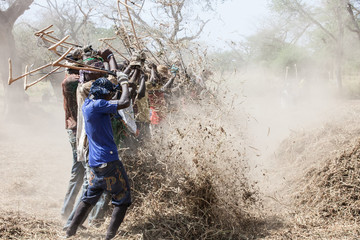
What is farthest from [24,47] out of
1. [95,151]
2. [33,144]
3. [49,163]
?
[95,151]

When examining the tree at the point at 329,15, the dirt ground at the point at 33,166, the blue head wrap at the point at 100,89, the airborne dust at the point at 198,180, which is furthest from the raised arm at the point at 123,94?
the tree at the point at 329,15

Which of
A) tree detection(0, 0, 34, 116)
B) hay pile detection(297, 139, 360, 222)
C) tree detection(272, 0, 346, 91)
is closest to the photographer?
hay pile detection(297, 139, 360, 222)

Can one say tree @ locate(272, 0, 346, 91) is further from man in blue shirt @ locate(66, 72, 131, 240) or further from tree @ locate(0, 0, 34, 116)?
man in blue shirt @ locate(66, 72, 131, 240)

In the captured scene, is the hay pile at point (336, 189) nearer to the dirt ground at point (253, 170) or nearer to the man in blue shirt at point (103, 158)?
the dirt ground at point (253, 170)

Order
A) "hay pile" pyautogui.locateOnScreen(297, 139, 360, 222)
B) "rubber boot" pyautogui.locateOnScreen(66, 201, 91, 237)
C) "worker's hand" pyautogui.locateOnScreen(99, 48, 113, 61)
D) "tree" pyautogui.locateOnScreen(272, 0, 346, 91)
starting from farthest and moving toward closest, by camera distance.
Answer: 1. "tree" pyautogui.locateOnScreen(272, 0, 346, 91)
2. "worker's hand" pyautogui.locateOnScreen(99, 48, 113, 61)
3. "hay pile" pyautogui.locateOnScreen(297, 139, 360, 222)
4. "rubber boot" pyautogui.locateOnScreen(66, 201, 91, 237)

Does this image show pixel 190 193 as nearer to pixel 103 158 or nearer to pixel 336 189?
pixel 103 158

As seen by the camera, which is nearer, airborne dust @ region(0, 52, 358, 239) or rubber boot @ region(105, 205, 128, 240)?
rubber boot @ region(105, 205, 128, 240)

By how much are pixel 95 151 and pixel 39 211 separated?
2.02m

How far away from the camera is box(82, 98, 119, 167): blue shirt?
131 inches

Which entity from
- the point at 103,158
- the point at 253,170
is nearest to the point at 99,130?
the point at 103,158

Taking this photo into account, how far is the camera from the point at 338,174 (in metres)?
4.34

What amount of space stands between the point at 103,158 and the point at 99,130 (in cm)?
26

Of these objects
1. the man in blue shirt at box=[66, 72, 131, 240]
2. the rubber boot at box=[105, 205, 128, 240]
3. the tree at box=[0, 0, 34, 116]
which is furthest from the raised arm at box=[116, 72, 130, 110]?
the tree at box=[0, 0, 34, 116]

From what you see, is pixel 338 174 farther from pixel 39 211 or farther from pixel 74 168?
pixel 39 211
